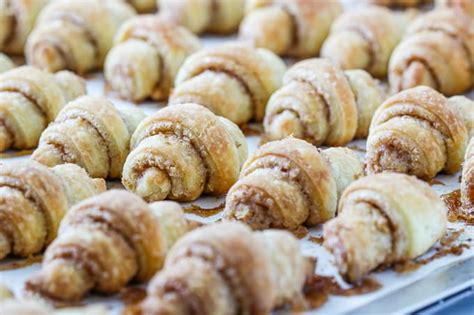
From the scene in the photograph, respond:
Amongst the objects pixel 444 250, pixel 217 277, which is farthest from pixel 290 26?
pixel 217 277

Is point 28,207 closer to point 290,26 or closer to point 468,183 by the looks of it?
point 468,183

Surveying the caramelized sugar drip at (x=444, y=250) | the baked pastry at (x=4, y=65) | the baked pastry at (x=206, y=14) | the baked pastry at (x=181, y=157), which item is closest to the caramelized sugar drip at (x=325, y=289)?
the caramelized sugar drip at (x=444, y=250)

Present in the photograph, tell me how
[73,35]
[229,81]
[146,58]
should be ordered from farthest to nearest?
[73,35] → [146,58] → [229,81]

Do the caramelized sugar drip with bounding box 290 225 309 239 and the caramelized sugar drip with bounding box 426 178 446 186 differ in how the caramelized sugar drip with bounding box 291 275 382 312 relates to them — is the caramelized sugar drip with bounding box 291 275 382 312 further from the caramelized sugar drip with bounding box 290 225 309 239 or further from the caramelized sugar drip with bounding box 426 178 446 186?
the caramelized sugar drip with bounding box 426 178 446 186

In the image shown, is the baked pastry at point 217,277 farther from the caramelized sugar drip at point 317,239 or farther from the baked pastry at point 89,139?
the baked pastry at point 89,139

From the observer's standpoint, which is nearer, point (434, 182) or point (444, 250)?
point (444, 250)

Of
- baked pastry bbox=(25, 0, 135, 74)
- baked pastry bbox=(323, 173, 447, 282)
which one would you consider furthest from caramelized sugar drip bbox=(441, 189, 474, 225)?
baked pastry bbox=(25, 0, 135, 74)

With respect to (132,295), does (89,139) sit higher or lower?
higher
